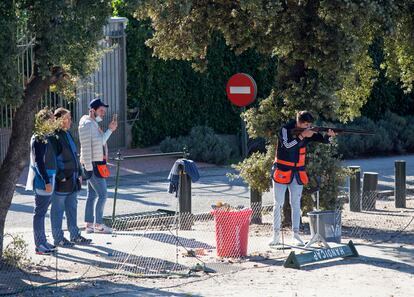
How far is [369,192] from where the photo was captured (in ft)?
54.9

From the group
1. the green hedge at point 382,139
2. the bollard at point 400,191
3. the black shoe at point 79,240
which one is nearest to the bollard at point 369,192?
the bollard at point 400,191

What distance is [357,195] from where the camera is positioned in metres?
16.4

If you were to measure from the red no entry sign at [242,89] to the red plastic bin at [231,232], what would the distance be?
3.46 meters

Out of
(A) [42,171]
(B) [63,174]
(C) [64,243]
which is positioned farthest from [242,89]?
(A) [42,171]

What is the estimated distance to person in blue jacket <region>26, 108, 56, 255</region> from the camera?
11.8 metres

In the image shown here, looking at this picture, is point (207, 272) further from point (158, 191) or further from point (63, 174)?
point (158, 191)

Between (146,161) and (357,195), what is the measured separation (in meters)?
8.33

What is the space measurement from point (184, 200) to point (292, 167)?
2.77 metres

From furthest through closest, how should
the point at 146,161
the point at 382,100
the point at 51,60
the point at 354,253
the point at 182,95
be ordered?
the point at 382,100 → the point at 182,95 → the point at 146,161 → the point at 354,253 → the point at 51,60

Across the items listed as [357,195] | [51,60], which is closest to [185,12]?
[51,60]

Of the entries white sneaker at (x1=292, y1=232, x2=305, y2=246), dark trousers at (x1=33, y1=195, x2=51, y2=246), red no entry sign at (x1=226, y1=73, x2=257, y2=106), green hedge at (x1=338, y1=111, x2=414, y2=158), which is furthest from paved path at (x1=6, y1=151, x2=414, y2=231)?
white sneaker at (x1=292, y1=232, x2=305, y2=246)

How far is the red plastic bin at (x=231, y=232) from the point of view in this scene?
1203 cm

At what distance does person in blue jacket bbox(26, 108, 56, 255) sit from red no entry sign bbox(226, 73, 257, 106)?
13.3 feet

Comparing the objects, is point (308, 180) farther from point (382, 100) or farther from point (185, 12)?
point (382, 100)
